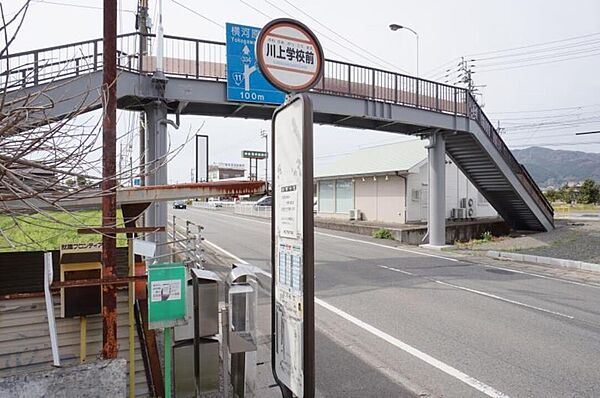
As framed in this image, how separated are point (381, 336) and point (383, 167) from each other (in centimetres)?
2058

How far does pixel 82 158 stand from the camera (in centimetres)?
241

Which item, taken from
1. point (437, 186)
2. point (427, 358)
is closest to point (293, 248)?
point (427, 358)

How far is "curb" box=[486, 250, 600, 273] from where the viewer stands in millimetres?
11922

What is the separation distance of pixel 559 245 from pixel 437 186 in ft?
16.8

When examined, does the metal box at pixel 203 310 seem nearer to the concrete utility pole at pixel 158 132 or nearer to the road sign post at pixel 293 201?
the road sign post at pixel 293 201

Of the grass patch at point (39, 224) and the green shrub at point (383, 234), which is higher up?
the grass patch at point (39, 224)

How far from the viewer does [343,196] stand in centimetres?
2914

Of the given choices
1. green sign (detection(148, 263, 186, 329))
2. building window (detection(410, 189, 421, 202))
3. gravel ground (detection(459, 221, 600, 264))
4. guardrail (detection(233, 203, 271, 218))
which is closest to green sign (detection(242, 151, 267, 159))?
guardrail (detection(233, 203, 271, 218))

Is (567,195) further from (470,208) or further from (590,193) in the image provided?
(470,208)

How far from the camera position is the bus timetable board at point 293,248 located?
2705 mm

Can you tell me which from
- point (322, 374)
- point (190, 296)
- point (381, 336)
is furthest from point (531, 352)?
point (190, 296)

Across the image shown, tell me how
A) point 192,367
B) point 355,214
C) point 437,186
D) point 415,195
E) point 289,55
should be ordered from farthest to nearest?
1. point 355,214
2. point 415,195
3. point 437,186
4. point 192,367
5. point 289,55

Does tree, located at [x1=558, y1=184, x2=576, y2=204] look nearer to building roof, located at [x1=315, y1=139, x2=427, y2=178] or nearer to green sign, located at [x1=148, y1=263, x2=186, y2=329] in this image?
building roof, located at [x1=315, y1=139, x2=427, y2=178]

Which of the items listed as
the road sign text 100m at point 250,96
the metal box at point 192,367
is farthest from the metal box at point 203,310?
Result: the road sign text 100m at point 250,96
